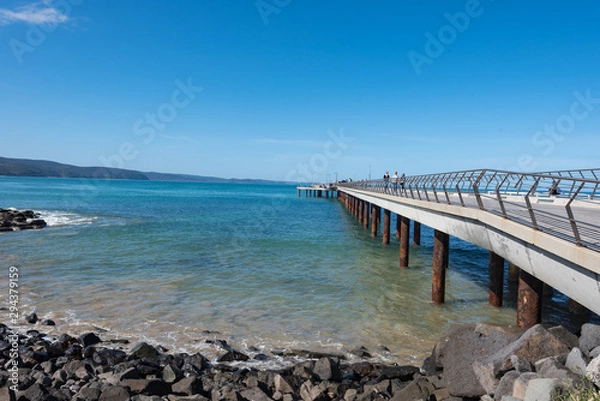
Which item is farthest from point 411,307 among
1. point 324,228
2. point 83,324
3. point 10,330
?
point 324,228

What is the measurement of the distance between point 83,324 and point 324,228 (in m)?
25.7

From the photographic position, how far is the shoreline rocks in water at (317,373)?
549cm

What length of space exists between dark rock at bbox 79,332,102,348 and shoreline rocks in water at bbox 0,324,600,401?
0.9 inches

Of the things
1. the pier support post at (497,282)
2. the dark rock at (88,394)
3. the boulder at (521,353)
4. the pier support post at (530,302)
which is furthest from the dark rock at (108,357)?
the pier support post at (497,282)

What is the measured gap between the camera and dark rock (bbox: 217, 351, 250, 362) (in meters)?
8.77

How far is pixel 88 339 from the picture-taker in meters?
9.29

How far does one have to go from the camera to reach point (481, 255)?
920 inches

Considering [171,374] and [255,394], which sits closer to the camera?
[255,394]

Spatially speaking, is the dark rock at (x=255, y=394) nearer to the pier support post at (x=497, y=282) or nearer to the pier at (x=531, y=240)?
the pier at (x=531, y=240)

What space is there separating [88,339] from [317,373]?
204 inches

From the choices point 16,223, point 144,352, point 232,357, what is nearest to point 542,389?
point 232,357

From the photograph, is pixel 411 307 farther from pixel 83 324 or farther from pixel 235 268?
pixel 83 324

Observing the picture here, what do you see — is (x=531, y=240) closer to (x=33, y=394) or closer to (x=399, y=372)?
(x=399, y=372)

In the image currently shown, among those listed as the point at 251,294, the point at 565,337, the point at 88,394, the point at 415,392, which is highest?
the point at 565,337
